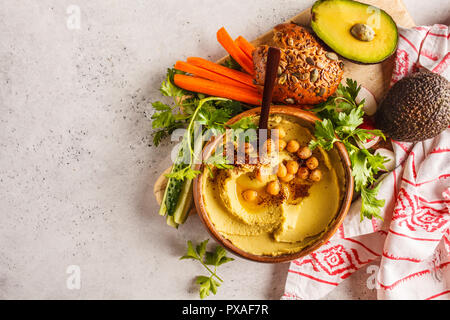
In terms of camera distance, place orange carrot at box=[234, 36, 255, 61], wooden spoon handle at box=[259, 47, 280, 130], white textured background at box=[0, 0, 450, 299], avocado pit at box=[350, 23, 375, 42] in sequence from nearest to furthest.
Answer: wooden spoon handle at box=[259, 47, 280, 130]
avocado pit at box=[350, 23, 375, 42]
orange carrot at box=[234, 36, 255, 61]
white textured background at box=[0, 0, 450, 299]

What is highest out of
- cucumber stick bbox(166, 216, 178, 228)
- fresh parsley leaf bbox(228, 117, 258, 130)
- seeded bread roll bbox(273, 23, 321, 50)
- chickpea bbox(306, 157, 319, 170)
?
seeded bread roll bbox(273, 23, 321, 50)

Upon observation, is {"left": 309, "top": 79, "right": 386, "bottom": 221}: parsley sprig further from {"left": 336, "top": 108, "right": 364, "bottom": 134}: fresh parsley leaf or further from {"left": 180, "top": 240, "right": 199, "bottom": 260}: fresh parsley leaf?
{"left": 180, "top": 240, "right": 199, "bottom": 260}: fresh parsley leaf

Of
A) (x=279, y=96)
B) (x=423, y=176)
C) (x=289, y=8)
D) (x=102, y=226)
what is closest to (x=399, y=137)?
(x=423, y=176)

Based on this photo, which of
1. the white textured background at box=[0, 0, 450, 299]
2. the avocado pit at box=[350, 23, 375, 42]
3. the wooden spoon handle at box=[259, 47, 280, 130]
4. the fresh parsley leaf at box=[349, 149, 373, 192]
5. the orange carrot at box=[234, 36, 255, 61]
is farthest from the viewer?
the white textured background at box=[0, 0, 450, 299]

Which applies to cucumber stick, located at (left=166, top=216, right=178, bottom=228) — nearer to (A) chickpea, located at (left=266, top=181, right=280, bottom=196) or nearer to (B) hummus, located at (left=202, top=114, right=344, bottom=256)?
(B) hummus, located at (left=202, top=114, right=344, bottom=256)

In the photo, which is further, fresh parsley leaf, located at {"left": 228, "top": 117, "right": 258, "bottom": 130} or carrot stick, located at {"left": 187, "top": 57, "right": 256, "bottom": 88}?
carrot stick, located at {"left": 187, "top": 57, "right": 256, "bottom": 88}

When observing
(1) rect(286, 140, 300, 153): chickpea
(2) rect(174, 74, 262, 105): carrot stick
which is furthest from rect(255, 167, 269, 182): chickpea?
Answer: (2) rect(174, 74, 262, 105): carrot stick

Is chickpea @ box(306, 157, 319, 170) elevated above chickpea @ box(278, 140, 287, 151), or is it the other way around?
chickpea @ box(278, 140, 287, 151)

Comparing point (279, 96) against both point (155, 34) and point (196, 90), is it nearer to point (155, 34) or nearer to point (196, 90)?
point (196, 90)
